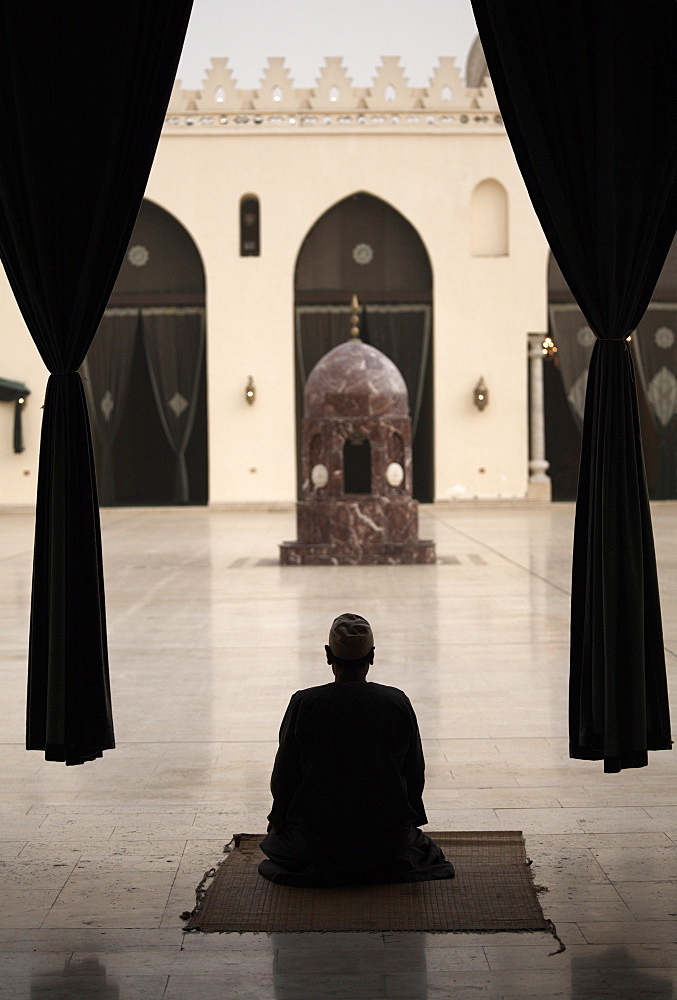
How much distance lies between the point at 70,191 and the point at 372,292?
65.9 feet

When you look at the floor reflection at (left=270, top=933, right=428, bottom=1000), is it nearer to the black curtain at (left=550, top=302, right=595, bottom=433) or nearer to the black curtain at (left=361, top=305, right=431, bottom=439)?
the black curtain at (left=361, top=305, right=431, bottom=439)

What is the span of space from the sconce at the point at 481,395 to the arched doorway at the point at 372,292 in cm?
92

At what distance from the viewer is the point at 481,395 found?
23.7 m

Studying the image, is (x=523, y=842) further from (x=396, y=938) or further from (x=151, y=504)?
(x=151, y=504)

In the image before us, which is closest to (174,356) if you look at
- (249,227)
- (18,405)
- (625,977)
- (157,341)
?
(157,341)

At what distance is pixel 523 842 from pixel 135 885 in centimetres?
117

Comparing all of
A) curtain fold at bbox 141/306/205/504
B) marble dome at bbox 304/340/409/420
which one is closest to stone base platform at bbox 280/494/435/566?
marble dome at bbox 304/340/409/420

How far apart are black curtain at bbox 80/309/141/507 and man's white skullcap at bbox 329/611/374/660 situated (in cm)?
2062

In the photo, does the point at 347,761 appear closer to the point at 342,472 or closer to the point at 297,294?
the point at 342,472

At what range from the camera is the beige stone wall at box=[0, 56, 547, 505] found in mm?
23734

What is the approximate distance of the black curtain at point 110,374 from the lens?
23.7 meters

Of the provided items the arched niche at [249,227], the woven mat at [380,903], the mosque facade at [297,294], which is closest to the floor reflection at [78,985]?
the woven mat at [380,903]

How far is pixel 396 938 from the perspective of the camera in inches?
126

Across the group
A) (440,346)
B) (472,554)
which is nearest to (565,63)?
(472,554)
